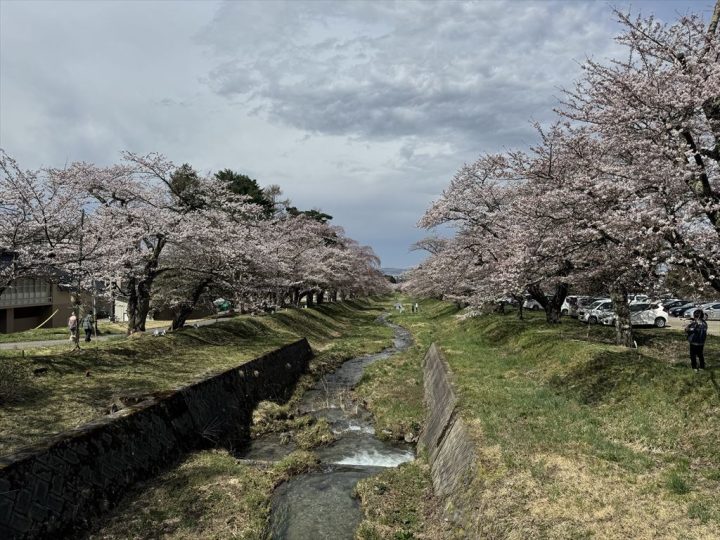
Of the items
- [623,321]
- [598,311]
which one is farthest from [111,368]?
[598,311]

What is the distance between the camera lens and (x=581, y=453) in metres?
9.61

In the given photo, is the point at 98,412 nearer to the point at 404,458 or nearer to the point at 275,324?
the point at 404,458

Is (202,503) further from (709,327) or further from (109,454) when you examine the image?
(709,327)

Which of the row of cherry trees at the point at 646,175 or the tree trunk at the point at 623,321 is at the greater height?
the row of cherry trees at the point at 646,175

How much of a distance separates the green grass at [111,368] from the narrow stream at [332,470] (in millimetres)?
3918

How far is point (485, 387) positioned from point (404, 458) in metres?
3.60

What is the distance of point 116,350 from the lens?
19.3 m

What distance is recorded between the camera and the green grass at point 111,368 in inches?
465

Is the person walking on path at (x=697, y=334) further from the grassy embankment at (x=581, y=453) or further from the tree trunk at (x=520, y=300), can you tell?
the tree trunk at (x=520, y=300)

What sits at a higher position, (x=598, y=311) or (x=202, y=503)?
(x=598, y=311)

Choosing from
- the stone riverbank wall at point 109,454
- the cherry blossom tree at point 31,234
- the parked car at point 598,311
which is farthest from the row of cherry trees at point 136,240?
the parked car at point 598,311

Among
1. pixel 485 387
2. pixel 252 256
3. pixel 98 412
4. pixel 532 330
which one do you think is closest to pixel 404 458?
pixel 485 387

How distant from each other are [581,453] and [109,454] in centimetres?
1014

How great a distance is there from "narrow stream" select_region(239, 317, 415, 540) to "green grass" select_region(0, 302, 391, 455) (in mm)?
3918
